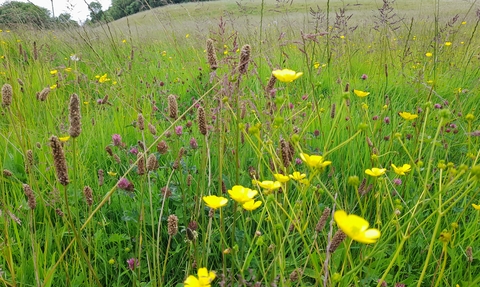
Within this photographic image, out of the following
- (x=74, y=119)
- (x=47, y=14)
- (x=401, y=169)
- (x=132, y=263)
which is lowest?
(x=132, y=263)

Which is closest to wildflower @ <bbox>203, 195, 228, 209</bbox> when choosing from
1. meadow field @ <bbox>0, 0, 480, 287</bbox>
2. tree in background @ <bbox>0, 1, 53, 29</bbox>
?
meadow field @ <bbox>0, 0, 480, 287</bbox>

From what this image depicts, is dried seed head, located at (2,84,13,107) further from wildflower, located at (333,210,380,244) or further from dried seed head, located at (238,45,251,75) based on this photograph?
wildflower, located at (333,210,380,244)

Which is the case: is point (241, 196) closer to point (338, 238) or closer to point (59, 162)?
point (338, 238)

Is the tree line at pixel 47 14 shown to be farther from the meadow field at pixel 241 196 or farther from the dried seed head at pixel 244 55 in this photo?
the dried seed head at pixel 244 55

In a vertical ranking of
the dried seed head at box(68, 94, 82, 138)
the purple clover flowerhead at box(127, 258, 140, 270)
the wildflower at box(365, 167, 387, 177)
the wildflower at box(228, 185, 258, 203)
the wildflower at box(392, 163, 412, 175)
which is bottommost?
the purple clover flowerhead at box(127, 258, 140, 270)

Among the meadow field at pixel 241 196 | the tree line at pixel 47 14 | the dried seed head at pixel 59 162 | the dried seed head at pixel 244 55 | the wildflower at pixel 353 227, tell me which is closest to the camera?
the wildflower at pixel 353 227

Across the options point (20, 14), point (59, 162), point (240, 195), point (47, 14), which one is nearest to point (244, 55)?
point (240, 195)

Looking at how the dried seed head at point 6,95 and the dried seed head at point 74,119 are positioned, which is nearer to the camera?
the dried seed head at point 74,119

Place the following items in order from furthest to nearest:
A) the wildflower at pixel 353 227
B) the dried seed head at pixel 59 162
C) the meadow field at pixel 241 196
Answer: the meadow field at pixel 241 196 → the dried seed head at pixel 59 162 → the wildflower at pixel 353 227

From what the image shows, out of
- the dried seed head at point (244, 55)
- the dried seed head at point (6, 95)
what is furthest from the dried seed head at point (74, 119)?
the dried seed head at point (244, 55)

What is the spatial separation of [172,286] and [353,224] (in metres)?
0.82

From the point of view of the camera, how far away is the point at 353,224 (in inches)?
20.7

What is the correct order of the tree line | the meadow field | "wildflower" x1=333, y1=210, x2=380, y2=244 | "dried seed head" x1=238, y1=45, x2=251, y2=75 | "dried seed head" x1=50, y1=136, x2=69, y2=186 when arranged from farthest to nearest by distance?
the tree line, "dried seed head" x1=238, y1=45, x2=251, y2=75, the meadow field, "dried seed head" x1=50, y1=136, x2=69, y2=186, "wildflower" x1=333, y1=210, x2=380, y2=244

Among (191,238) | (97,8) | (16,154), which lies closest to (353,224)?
(191,238)
